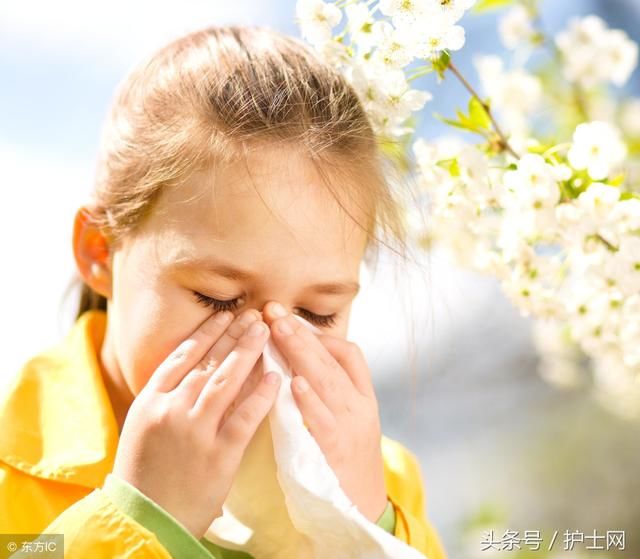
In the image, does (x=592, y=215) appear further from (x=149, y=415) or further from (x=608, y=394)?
(x=608, y=394)

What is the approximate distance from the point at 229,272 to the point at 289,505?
0.82 feet

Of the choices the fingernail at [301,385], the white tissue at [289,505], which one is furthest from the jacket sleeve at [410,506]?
the fingernail at [301,385]

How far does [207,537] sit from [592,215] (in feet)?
1.88

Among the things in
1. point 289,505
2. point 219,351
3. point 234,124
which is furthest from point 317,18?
point 289,505

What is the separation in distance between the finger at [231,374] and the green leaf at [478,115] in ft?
1.00

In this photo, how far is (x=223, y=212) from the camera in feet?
2.90

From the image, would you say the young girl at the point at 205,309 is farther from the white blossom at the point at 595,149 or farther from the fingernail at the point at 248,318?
the white blossom at the point at 595,149

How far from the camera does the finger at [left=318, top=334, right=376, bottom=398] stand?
3.12 ft

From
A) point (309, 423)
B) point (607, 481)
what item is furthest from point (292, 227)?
point (607, 481)

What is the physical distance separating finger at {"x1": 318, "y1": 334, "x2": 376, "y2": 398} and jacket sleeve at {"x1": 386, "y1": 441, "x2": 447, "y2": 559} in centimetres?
17

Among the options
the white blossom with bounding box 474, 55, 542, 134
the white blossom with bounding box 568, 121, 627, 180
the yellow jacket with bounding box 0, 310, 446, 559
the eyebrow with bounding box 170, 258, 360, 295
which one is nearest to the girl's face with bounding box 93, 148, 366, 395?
the eyebrow with bounding box 170, 258, 360, 295

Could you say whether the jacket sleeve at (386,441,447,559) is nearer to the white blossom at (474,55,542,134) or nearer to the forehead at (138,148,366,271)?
the forehead at (138,148,366,271)

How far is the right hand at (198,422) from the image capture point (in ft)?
2.65

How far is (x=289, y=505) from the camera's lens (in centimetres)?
85
